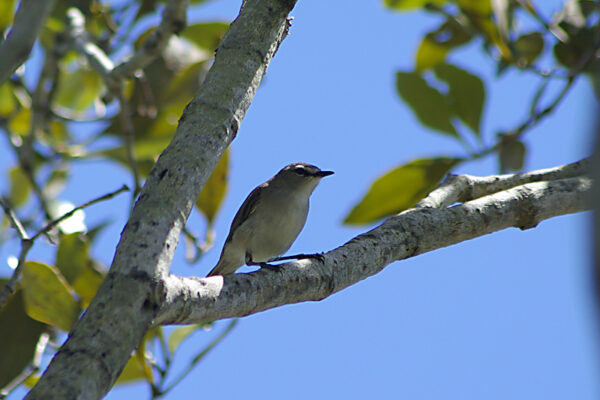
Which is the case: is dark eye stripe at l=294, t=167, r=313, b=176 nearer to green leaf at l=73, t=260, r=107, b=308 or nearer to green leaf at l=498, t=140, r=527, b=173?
green leaf at l=498, t=140, r=527, b=173

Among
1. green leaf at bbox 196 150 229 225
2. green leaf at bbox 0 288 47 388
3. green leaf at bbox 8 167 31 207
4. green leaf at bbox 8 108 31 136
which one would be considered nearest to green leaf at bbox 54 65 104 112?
green leaf at bbox 8 108 31 136

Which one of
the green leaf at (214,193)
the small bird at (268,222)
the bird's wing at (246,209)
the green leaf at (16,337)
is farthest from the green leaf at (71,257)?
the bird's wing at (246,209)

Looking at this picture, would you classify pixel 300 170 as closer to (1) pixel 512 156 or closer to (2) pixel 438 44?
(2) pixel 438 44

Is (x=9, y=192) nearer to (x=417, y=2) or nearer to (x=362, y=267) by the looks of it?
(x=417, y=2)

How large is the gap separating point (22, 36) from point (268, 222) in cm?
322

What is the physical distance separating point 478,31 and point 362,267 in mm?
2336

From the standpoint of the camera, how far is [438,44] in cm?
465

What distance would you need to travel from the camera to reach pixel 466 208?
9.52 feet

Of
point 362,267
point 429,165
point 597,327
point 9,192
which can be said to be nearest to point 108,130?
point 9,192

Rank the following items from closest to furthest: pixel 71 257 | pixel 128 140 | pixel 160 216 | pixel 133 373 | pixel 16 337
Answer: pixel 160 216
pixel 16 337
pixel 71 257
pixel 133 373
pixel 128 140

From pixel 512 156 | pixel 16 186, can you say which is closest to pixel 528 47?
pixel 512 156

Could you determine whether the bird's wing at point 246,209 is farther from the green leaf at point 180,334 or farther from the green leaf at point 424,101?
the green leaf at point 424,101

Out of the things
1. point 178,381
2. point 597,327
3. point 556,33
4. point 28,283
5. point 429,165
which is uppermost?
point 556,33

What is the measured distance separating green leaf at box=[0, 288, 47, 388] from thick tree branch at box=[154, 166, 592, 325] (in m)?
1.34
